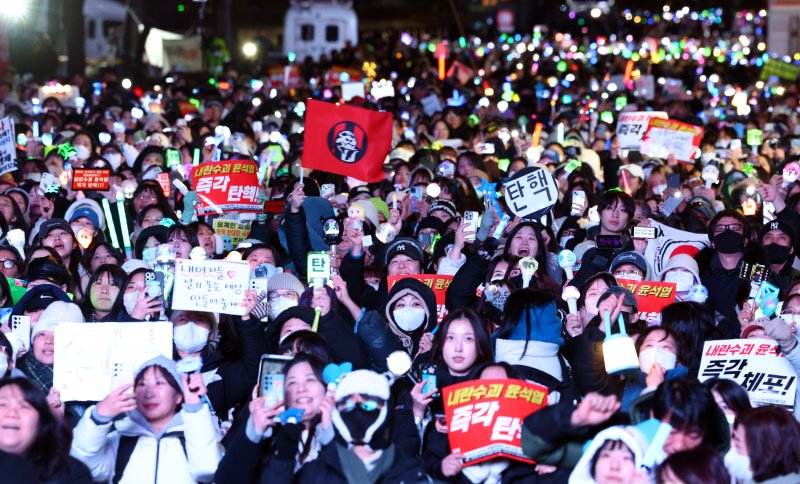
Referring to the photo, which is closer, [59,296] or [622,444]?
[622,444]

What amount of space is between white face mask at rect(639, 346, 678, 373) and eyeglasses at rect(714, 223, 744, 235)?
3.00 meters

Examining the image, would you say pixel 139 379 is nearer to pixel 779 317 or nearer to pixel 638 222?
pixel 779 317

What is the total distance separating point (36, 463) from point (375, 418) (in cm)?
137

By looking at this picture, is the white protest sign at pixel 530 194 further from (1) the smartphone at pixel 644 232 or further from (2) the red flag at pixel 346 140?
(2) the red flag at pixel 346 140

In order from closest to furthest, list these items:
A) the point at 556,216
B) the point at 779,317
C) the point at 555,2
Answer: the point at 779,317, the point at 556,216, the point at 555,2

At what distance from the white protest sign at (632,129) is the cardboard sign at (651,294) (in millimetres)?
A: 6890

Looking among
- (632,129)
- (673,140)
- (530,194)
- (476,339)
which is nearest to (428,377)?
(476,339)

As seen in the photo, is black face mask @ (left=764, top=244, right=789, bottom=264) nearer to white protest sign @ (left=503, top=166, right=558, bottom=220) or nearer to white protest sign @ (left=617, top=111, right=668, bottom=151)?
white protest sign @ (left=503, top=166, right=558, bottom=220)

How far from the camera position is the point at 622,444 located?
18.5ft

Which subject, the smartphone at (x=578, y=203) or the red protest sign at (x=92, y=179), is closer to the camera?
the smartphone at (x=578, y=203)

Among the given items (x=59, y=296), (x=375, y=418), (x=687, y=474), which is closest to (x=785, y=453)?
(x=687, y=474)

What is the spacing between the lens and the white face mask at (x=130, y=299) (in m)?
8.16

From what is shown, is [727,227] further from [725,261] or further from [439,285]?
[439,285]

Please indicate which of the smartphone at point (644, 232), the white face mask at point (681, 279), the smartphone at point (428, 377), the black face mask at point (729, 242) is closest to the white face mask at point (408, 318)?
the smartphone at point (428, 377)
